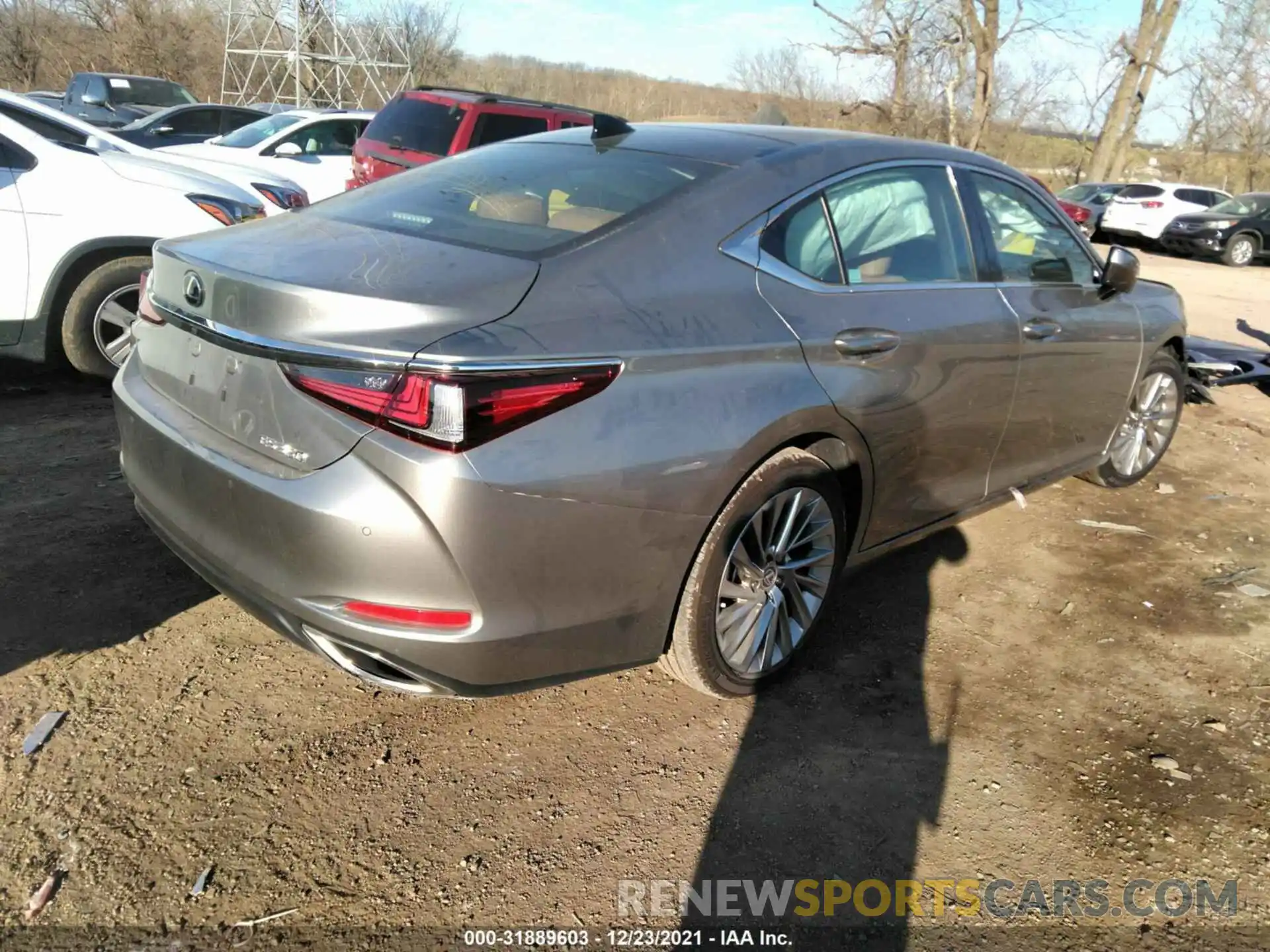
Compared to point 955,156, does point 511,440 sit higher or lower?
lower

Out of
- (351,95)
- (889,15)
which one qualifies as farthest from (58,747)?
(351,95)

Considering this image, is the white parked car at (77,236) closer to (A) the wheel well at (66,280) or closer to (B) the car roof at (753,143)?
(A) the wheel well at (66,280)

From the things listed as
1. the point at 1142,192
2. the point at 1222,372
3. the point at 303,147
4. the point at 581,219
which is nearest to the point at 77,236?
the point at 581,219

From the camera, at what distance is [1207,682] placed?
10.8 ft

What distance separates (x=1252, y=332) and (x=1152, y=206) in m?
12.4

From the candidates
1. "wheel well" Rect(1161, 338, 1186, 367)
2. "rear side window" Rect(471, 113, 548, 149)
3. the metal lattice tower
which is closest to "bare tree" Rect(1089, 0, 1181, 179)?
the metal lattice tower

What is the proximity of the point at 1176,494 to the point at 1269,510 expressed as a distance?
44 cm

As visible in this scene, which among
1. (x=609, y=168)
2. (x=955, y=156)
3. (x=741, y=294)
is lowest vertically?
(x=741, y=294)

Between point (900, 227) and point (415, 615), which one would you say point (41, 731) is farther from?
point (900, 227)

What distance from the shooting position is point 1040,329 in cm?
362

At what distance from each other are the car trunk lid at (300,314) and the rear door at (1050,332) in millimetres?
2148

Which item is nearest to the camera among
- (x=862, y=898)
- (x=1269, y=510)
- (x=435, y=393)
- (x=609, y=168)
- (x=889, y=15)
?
(x=435, y=393)

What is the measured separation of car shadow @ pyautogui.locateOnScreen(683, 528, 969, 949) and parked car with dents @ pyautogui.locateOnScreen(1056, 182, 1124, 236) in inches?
797

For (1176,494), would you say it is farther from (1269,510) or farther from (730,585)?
(730,585)
